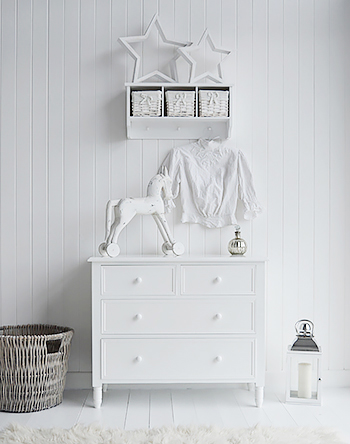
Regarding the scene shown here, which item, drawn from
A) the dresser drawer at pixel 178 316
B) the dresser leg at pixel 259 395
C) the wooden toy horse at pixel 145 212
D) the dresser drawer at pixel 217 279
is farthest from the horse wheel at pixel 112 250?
the dresser leg at pixel 259 395

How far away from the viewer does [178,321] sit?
2859 mm

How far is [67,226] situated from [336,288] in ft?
5.53

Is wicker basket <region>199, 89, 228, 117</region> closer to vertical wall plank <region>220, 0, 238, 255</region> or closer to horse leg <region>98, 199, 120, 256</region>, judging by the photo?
vertical wall plank <region>220, 0, 238, 255</region>

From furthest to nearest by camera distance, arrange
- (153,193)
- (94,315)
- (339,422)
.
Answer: (153,193)
(94,315)
(339,422)

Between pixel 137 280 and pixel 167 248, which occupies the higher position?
pixel 167 248

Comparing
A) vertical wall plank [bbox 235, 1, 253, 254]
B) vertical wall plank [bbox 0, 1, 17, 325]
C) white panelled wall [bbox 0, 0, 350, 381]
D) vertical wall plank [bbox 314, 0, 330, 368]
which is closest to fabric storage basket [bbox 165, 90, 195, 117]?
white panelled wall [bbox 0, 0, 350, 381]

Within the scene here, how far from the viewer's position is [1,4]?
3.22 metres

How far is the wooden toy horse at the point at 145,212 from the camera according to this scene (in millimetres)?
2947

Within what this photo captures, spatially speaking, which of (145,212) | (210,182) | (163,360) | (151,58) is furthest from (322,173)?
(163,360)

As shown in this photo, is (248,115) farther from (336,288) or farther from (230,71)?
(336,288)

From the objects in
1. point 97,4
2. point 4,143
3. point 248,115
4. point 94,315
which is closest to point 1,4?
point 97,4

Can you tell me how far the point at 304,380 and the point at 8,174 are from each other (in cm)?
209

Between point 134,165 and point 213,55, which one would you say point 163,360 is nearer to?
point 134,165

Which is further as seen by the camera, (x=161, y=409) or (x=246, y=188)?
(x=246, y=188)
